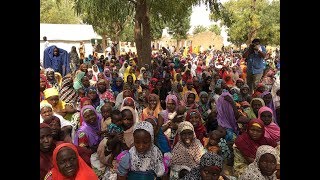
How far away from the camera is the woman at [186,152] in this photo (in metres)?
4.54

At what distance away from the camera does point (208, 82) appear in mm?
9570

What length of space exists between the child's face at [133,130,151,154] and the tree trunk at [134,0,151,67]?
33.5 feet

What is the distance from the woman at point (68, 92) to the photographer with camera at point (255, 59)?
4546 millimetres

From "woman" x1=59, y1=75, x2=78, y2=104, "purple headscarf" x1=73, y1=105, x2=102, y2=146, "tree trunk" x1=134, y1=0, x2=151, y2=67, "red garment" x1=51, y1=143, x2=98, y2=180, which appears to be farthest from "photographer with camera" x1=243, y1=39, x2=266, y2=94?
"red garment" x1=51, y1=143, x2=98, y2=180

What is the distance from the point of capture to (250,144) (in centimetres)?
449

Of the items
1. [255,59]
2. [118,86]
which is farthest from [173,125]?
[255,59]

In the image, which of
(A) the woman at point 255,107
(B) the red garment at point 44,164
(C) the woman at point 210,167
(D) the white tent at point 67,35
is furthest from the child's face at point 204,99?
(D) the white tent at point 67,35

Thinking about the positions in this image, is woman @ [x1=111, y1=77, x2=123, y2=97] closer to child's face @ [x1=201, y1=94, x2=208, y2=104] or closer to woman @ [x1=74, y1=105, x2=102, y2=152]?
child's face @ [x1=201, y1=94, x2=208, y2=104]

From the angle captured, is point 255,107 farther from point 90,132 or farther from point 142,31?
point 142,31

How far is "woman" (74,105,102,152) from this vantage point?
483cm

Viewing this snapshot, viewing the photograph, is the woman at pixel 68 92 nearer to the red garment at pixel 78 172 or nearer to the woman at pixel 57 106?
the woman at pixel 57 106

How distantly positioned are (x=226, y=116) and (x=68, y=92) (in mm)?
3546
